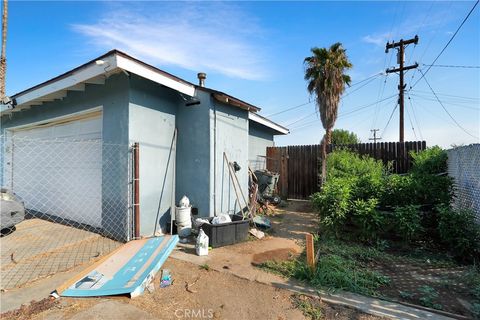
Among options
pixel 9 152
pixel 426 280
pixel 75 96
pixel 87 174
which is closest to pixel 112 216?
pixel 87 174

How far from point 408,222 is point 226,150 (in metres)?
3.92

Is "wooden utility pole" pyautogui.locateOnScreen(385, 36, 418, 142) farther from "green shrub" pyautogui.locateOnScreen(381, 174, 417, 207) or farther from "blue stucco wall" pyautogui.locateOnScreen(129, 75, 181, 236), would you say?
"blue stucco wall" pyautogui.locateOnScreen(129, 75, 181, 236)

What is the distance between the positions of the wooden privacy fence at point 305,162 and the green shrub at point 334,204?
4.52 metres

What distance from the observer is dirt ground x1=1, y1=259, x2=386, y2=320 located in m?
2.46

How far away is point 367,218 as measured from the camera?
4.52 m

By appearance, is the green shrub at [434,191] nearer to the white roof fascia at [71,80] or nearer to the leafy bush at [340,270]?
the leafy bush at [340,270]

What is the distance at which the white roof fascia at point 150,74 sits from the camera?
165 inches

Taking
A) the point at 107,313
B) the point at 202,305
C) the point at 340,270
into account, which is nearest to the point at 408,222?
the point at 340,270

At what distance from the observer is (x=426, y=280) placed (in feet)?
10.5

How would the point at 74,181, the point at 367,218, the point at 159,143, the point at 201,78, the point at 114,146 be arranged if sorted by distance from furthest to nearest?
the point at 201,78 < the point at 74,181 < the point at 159,143 < the point at 114,146 < the point at 367,218

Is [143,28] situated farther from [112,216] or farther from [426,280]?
[426,280]

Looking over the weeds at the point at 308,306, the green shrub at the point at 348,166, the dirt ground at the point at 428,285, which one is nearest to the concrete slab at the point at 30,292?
the weeds at the point at 308,306

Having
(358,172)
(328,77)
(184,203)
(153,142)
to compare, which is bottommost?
(184,203)

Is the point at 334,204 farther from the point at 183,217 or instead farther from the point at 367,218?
the point at 183,217
